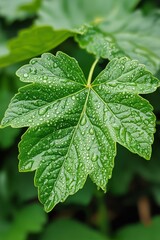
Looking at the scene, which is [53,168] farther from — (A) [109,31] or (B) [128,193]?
(B) [128,193]

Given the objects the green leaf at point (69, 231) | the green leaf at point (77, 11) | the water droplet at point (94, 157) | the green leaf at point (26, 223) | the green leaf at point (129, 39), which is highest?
the green leaf at point (77, 11)

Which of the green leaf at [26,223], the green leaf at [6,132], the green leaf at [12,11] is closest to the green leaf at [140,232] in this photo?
the green leaf at [26,223]

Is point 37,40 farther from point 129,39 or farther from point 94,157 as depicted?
point 94,157

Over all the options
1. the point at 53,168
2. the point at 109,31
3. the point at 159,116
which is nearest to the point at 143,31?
the point at 109,31

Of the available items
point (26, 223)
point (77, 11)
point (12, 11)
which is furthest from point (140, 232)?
point (12, 11)

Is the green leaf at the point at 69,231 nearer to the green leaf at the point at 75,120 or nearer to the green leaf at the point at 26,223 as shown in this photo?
the green leaf at the point at 26,223

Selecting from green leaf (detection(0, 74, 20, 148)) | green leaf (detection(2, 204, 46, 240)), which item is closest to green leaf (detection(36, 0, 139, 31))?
green leaf (detection(0, 74, 20, 148))

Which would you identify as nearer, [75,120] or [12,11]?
[75,120]
